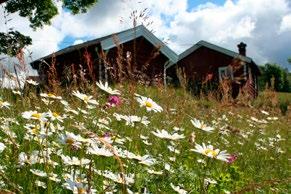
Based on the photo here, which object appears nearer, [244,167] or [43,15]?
[244,167]

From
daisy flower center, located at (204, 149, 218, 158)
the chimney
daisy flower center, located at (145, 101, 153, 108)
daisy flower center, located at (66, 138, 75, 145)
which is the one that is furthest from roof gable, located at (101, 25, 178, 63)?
daisy flower center, located at (66, 138, 75, 145)

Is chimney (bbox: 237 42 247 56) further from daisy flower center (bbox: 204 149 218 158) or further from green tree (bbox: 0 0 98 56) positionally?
daisy flower center (bbox: 204 149 218 158)

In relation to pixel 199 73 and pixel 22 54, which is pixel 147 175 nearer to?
pixel 22 54

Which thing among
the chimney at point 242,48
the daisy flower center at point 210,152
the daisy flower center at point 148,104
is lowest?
the chimney at point 242,48

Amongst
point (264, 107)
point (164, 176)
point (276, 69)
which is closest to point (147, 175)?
point (164, 176)

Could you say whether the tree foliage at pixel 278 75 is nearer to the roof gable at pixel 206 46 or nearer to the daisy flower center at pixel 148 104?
the roof gable at pixel 206 46

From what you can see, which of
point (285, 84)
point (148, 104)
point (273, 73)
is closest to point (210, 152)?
point (148, 104)

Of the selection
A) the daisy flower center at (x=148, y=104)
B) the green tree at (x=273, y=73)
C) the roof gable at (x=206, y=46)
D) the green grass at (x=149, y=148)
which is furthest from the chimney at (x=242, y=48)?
the green tree at (x=273, y=73)

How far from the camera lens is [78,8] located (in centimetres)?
2398

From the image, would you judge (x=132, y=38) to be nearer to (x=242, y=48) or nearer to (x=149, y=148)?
(x=242, y=48)

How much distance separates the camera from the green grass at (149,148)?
237 cm

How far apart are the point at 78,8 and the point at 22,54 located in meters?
20.6

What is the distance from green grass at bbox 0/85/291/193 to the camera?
7.76ft

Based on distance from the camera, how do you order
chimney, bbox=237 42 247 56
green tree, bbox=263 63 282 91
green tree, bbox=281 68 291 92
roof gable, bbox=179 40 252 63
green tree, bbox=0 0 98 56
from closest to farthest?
green tree, bbox=0 0 98 56, roof gable, bbox=179 40 252 63, chimney, bbox=237 42 247 56, green tree, bbox=263 63 282 91, green tree, bbox=281 68 291 92
